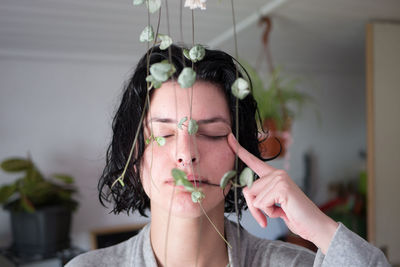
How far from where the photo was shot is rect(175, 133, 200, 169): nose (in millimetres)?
656

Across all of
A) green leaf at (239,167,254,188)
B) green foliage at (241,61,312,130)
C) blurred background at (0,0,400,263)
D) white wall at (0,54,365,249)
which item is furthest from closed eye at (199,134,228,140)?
white wall at (0,54,365,249)

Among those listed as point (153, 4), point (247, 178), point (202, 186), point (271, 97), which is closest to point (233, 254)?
point (202, 186)

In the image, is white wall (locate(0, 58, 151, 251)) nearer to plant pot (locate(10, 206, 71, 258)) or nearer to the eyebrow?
plant pot (locate(10, 206, 71, 258))

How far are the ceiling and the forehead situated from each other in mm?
857

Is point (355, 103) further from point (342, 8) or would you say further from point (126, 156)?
point (126, 156)

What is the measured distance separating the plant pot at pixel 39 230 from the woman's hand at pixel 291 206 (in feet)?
5.23

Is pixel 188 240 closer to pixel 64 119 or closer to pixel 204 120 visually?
pixel 204 120

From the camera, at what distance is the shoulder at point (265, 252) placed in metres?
0.90

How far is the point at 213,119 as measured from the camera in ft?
2.38

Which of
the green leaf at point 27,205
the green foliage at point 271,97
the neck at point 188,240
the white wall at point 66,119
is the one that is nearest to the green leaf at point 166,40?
the neck at point 188,240

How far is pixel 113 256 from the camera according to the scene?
0.91 m

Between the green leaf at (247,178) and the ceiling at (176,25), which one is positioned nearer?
the green leaf at (247,178)

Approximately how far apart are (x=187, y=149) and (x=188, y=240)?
242 mm

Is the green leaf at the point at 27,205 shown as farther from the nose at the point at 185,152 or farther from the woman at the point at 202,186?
the nose at the point at 185,152
